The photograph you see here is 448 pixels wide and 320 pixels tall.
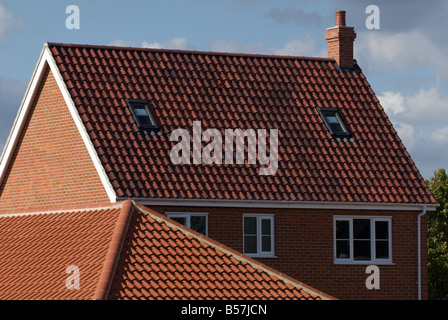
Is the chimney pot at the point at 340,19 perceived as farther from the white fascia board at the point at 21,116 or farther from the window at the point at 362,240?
the white fascia board at the point at 21,116

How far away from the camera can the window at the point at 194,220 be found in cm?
3262

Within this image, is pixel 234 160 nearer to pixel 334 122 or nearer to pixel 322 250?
pixel 322 250

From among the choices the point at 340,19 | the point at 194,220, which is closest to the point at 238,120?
the point at 194,220

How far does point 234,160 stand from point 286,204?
215 cm

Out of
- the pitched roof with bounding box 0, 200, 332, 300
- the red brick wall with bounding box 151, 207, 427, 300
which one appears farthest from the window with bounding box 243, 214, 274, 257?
the pitched roof with bounding box 0, 200, 332, 300

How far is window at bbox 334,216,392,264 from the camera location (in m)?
35.2

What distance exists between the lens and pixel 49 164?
35219 mm

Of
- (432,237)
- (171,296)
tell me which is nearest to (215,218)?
(171,296)

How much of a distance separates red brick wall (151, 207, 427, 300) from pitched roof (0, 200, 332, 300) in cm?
583

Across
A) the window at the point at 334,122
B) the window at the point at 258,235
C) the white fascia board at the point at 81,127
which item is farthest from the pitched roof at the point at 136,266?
the window at the point at 334,122

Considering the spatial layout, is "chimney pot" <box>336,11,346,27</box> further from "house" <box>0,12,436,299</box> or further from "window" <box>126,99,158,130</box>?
"window" <box>126,99,158,130</box>

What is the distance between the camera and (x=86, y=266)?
24.8 m
